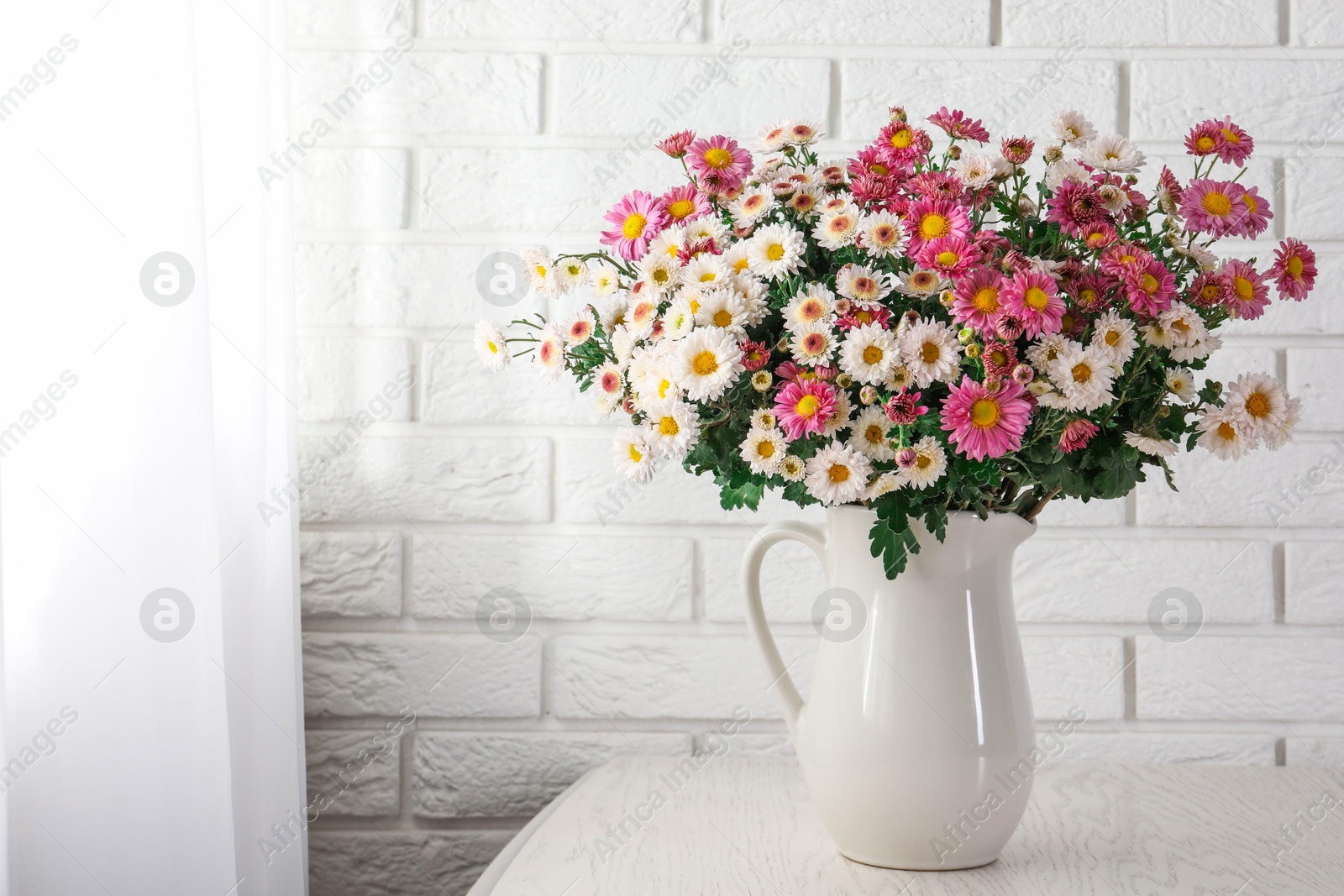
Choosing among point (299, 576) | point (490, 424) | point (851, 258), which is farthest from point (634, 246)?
point (299, 576)

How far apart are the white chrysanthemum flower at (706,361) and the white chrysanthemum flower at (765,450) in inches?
1.4

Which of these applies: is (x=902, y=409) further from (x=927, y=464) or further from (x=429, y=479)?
(x=429, y=479)

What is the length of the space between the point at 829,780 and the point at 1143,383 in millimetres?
301

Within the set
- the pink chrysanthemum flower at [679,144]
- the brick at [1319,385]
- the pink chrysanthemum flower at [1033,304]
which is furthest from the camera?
the brick at [1319,385]

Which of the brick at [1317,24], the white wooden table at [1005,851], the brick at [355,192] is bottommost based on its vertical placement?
the white wooden table at [1005,851]

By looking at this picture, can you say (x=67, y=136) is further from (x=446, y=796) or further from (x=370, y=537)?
(x=446, y=796)

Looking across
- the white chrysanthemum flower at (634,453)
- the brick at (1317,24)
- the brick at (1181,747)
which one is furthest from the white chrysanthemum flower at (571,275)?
the brick at (1317,24)

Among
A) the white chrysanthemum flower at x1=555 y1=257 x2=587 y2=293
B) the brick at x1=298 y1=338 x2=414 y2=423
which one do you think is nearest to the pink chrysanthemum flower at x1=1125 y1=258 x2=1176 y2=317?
the white chrysanthemum flower at x1=555 y1=257 x2=587 y2=293

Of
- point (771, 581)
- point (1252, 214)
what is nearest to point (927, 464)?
point (1252, 214)

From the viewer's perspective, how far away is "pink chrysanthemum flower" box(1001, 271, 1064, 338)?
1.61ft

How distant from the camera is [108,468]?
0.60 meters

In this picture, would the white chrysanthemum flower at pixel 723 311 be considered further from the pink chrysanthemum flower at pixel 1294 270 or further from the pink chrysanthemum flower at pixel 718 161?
the pink chrysanthemum flower at pixel 1294 270

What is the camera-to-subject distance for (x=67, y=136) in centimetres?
58

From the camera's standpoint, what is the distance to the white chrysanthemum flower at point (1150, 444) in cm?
52
